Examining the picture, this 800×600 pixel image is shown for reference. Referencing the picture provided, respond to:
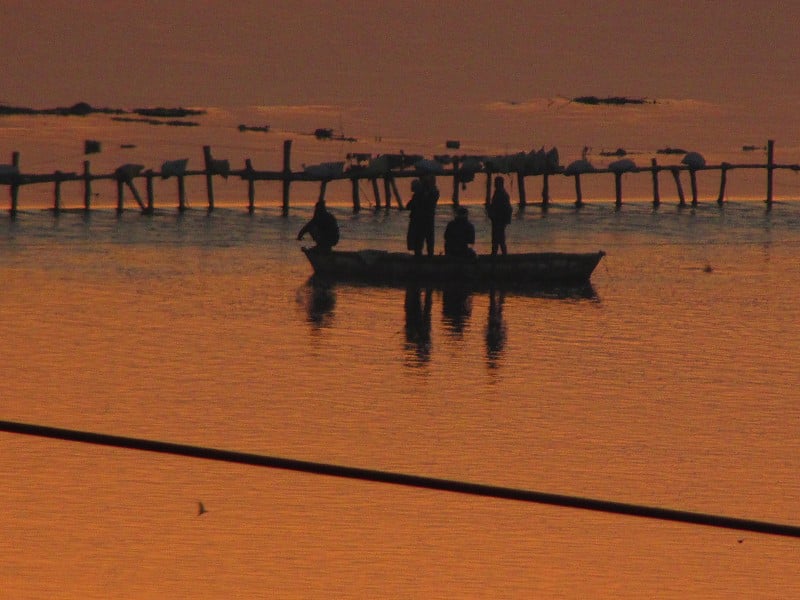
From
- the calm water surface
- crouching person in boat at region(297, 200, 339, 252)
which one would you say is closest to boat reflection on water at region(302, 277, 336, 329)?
the calm water surface

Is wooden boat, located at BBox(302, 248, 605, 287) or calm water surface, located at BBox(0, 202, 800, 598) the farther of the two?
wooden boat, located at BBox(302, 248, 605, 287)

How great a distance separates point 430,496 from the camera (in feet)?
41.0

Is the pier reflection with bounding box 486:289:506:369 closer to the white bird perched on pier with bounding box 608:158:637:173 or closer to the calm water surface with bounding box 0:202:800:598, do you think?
the calm water surface with bounding box 0:202:800:598

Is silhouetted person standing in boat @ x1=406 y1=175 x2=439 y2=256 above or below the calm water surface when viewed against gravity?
above

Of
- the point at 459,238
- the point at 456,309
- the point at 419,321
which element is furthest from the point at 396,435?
the point at 459,238

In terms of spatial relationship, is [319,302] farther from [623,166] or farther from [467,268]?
[623,166]

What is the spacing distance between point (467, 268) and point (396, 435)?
1532cm

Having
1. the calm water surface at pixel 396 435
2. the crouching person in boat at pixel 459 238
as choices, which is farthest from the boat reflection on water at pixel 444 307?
the crouching person in boat at pixel 459 238

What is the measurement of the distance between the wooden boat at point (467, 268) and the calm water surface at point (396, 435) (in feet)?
1.61

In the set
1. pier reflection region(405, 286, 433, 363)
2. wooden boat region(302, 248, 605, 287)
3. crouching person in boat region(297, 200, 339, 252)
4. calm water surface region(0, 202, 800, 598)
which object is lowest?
calm water surface region(0, 202, 800, 598)

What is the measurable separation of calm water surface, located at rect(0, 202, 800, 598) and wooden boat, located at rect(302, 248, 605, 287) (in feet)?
1.61

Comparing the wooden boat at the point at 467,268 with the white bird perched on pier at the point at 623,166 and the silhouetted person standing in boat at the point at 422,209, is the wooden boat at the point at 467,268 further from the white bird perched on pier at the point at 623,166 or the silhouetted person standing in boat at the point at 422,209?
the white bird perched on pier at the point at 623,166

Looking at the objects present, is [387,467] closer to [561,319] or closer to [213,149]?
[561,319]

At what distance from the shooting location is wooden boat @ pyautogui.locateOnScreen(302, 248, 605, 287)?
30.4 metres
